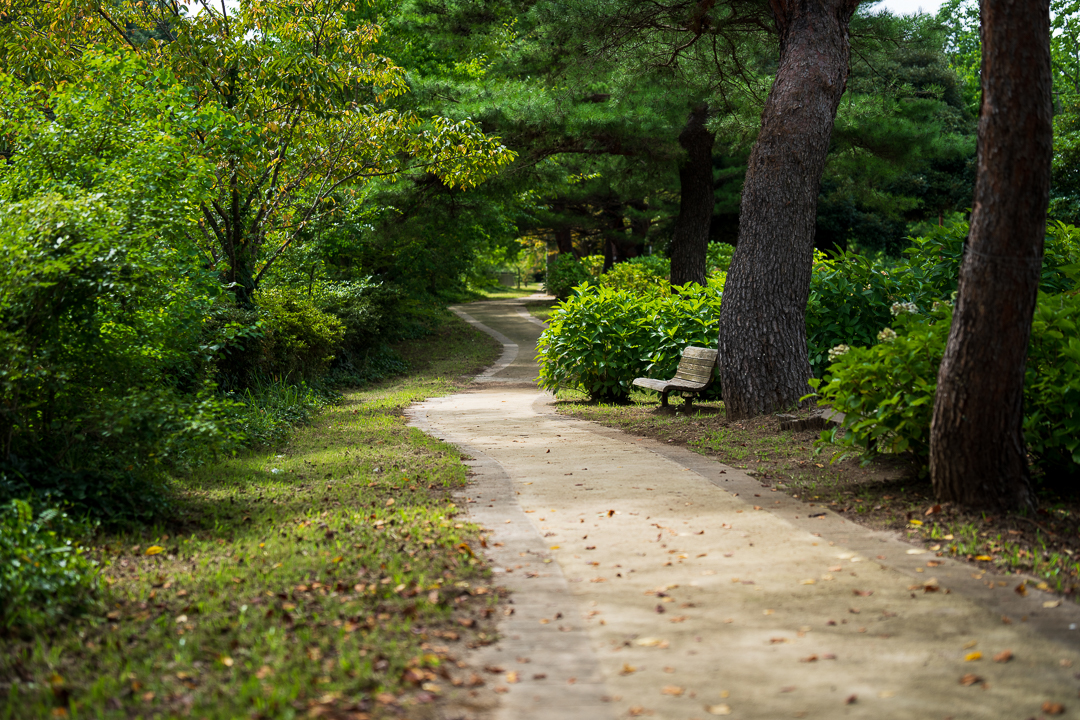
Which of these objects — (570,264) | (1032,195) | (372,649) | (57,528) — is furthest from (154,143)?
(570,264)

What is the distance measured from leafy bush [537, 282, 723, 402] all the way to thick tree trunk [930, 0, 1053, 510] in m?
5.96

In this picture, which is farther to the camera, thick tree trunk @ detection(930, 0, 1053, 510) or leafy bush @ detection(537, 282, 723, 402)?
leafy bush @ detection(537, 282, 723, 402)

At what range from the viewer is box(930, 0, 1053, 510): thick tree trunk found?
4.70 meters

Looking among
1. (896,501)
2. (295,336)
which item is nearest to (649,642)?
(896,501)

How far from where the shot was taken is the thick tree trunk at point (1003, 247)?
4.70 m

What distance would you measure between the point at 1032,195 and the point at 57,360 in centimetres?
581

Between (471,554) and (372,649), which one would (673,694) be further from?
(471,554)

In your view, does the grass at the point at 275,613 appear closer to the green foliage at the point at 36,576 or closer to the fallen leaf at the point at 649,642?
the green foliage at the point at 36,576

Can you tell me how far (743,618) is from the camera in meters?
3.64

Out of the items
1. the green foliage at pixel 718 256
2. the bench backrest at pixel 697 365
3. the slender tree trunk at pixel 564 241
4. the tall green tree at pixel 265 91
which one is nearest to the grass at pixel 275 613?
the bench backrest at pixel 697 365

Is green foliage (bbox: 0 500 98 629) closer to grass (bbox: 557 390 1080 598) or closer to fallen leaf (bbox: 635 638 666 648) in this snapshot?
fallen leaf (bbox: 635 638 666 648)

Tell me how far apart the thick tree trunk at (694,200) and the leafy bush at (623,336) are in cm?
399

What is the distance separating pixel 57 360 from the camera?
207 inches

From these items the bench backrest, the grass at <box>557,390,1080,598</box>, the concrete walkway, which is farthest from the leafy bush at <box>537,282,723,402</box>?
the concrete walkway
